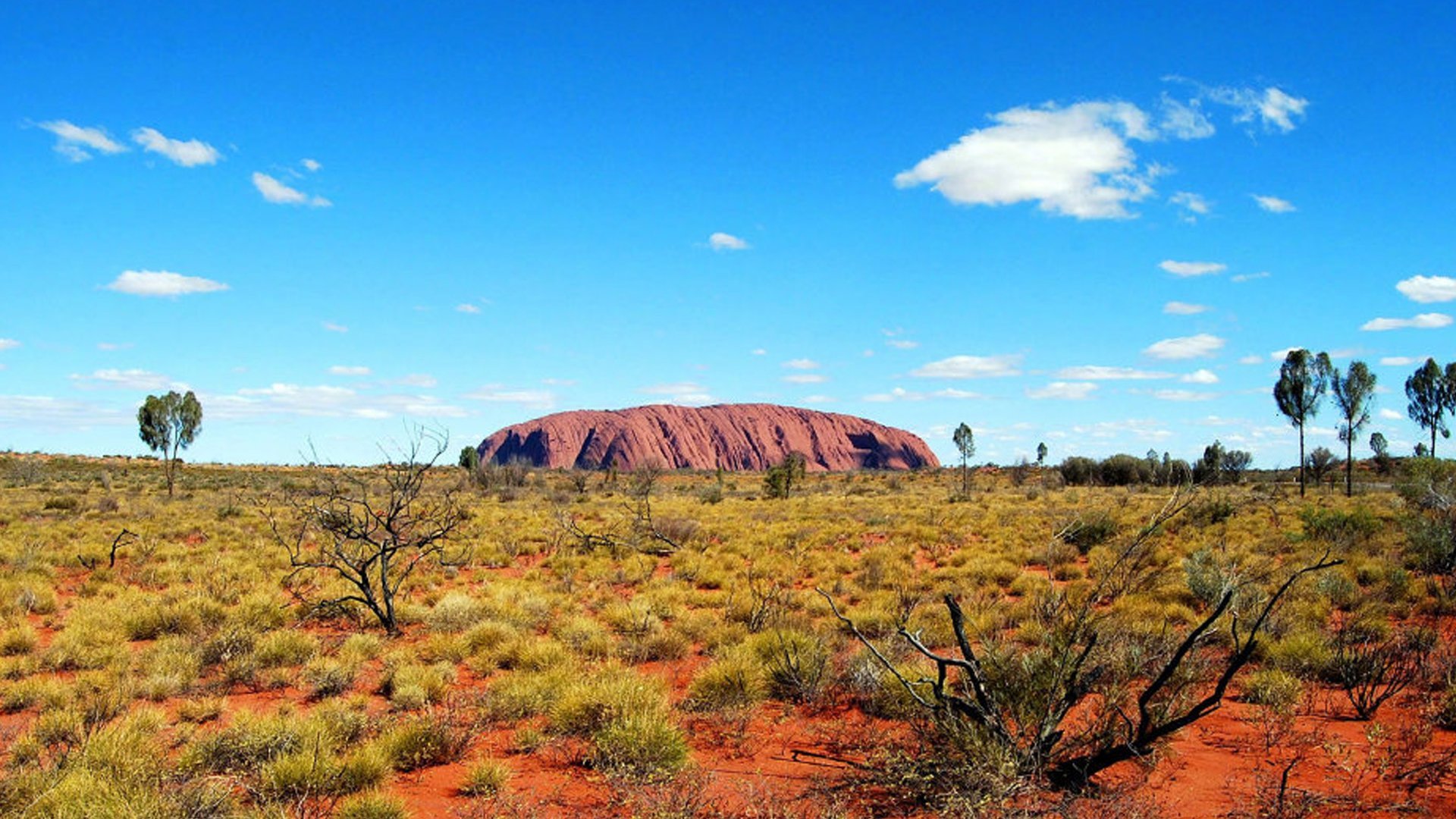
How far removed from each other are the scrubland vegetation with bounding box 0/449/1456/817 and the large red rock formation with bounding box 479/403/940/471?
13776 cm

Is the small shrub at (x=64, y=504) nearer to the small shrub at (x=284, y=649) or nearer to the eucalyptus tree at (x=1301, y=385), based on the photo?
the small shrub at (x=284, y=649)

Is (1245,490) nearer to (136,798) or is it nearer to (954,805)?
(954,805)

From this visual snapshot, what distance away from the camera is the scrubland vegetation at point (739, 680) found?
194 inches

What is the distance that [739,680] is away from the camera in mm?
7215

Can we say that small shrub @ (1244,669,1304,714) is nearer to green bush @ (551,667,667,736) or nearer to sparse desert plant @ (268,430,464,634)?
green bush @ (551,667,667,736)

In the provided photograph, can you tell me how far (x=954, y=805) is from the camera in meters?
4.29

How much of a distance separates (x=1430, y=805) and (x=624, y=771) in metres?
4.82

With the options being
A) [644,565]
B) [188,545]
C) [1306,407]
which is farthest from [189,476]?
[1306,407]

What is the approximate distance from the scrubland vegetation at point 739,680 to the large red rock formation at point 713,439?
138 meters

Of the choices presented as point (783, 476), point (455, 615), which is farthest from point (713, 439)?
point (455, 615)

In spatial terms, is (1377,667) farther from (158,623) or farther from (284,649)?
(158,623)

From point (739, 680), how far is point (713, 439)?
169744 mm

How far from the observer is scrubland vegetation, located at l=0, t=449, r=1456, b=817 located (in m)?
4.93

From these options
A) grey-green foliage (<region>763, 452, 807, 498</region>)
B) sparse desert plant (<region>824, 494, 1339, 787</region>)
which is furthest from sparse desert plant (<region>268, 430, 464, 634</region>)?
grey-green foliage (<region>763, 452, 807, 498</region>)
